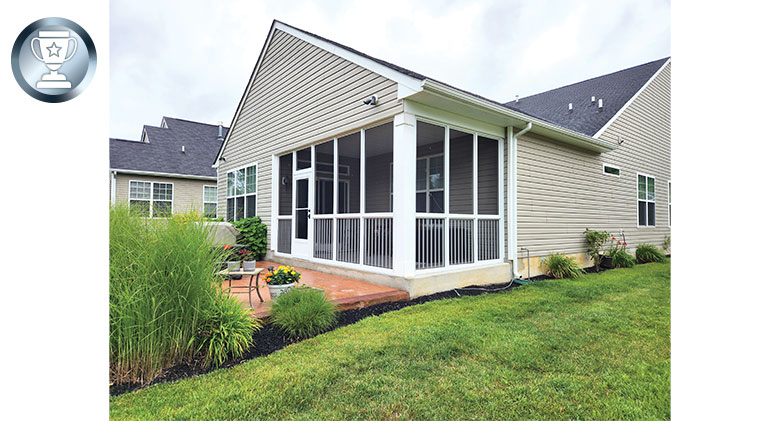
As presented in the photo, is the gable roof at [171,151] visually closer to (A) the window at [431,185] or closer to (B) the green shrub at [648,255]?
(A) the window at [431,185]

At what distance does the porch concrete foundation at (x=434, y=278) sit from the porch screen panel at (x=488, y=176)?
43.4 inches

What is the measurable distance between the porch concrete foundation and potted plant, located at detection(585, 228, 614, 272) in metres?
2.94

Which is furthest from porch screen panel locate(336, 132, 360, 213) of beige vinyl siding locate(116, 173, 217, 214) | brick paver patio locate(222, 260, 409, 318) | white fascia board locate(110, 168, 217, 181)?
white fascia board locate(110, 168, 217, 181)

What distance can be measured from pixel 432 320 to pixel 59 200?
3.20 meters

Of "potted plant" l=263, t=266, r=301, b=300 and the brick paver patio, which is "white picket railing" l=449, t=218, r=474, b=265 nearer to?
the brick paver patio

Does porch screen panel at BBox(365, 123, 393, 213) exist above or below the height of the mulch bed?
above

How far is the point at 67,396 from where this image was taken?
1.47m

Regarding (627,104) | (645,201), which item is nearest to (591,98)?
(627,104)

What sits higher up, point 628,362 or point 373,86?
point 373,86

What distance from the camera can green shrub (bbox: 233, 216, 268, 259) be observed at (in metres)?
8.31

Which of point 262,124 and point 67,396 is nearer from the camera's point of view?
point 67,396
